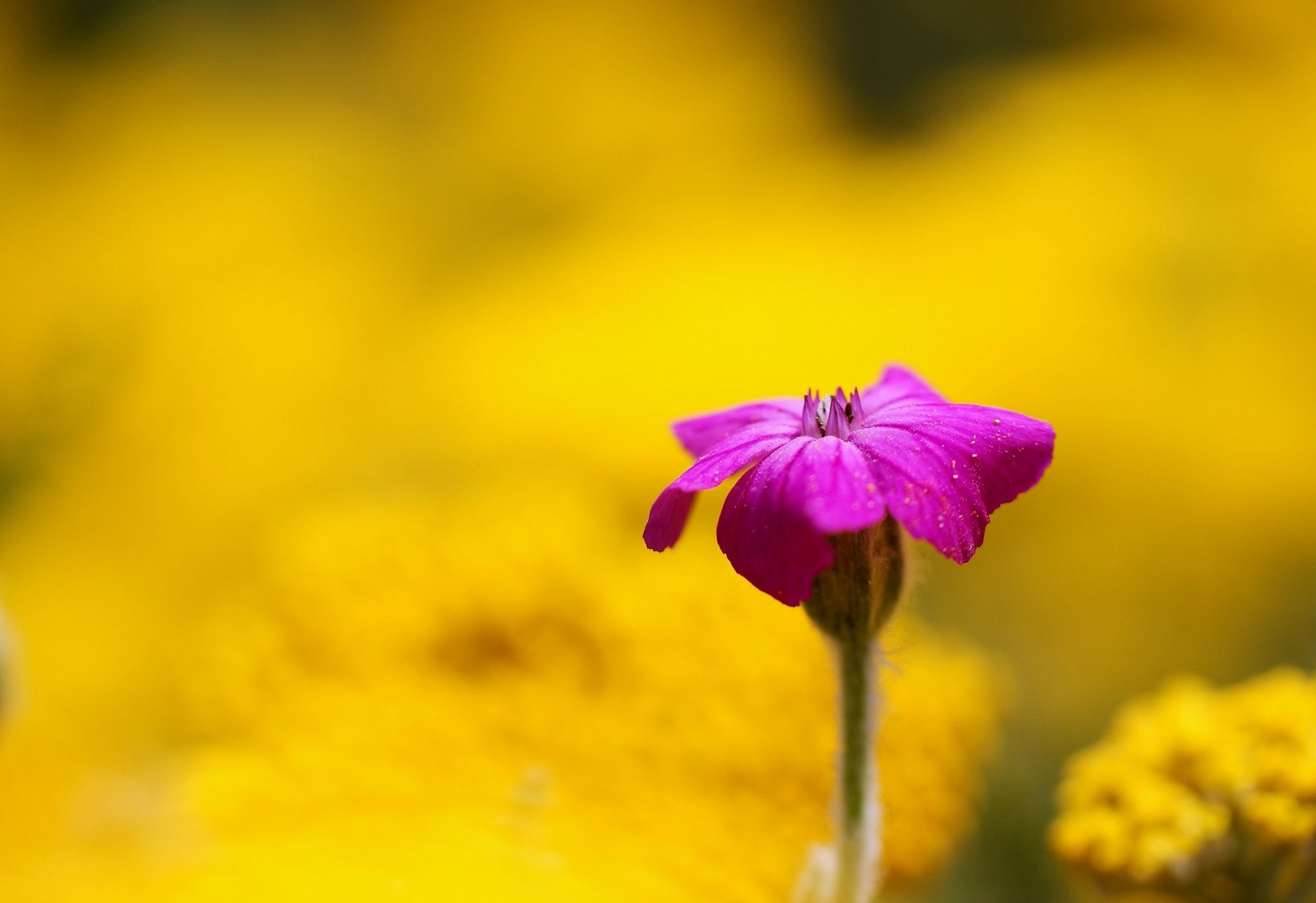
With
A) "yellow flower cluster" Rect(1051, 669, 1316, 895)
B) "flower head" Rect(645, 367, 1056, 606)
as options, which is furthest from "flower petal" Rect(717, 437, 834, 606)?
"yellow flower cluster" Rect(1051, 669, 1316, 895)

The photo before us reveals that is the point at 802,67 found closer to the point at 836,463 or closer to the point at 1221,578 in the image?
the point at 1221,578

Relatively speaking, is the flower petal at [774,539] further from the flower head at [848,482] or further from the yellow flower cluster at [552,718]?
the yellow flower cluster at [552,718]

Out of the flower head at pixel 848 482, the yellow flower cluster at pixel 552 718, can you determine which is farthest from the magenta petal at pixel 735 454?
the yellow flower cluster at pixel 552 718

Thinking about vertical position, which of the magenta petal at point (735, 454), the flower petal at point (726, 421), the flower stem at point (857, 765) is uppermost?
the flower petal at point (726, 421)

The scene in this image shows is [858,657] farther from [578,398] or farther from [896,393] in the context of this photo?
[578,398]

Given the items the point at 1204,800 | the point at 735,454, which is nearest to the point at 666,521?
the point at 735,454

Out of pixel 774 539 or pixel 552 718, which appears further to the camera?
pixel 552 718
